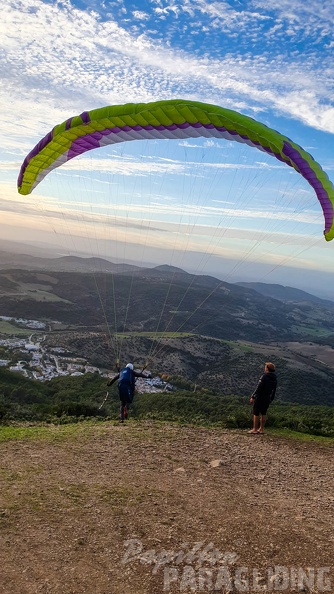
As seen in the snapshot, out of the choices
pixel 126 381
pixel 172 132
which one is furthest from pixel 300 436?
pixel 172 132

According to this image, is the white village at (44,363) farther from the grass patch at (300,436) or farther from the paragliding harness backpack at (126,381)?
the grass patch at (300,436)

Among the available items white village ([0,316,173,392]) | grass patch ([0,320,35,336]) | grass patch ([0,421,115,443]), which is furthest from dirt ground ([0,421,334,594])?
grass patch ([0,320,35,336])

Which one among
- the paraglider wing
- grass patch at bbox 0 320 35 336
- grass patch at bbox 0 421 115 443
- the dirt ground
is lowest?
grass patch at bbox 0 320 35 336

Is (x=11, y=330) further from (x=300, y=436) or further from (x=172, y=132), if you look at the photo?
(x=172, y=132)

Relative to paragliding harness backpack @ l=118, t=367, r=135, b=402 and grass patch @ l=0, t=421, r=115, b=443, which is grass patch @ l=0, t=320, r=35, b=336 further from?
paragliding harness backpack @ l=118, t=367, r=135, b=402

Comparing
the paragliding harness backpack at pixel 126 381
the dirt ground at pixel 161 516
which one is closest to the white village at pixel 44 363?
the paragliding harness backpack at pixel 126 381
